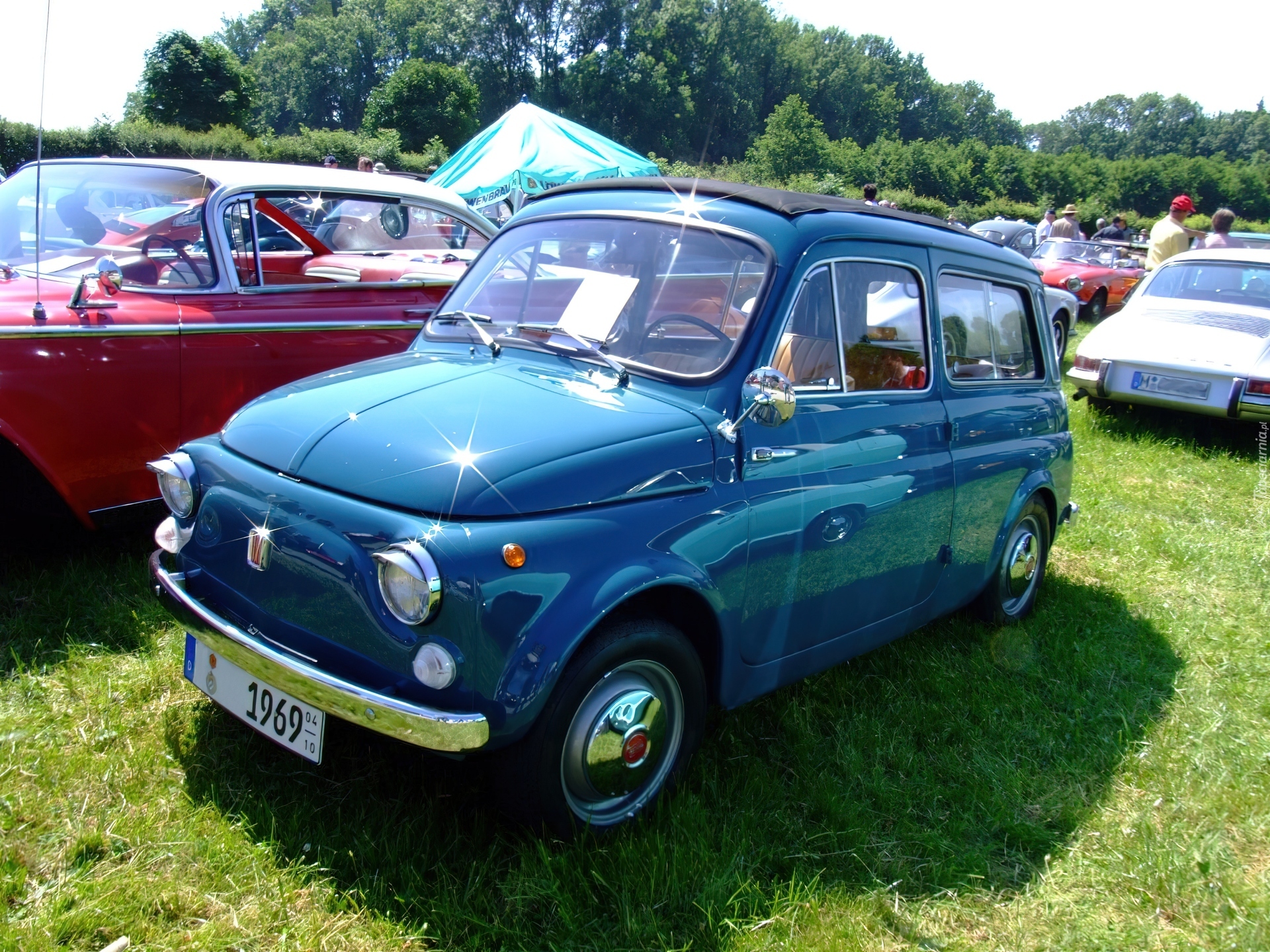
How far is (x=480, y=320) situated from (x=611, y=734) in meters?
1.64

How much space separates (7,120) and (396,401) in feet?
107

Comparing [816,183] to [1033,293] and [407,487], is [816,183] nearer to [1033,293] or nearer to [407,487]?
[1033,293]

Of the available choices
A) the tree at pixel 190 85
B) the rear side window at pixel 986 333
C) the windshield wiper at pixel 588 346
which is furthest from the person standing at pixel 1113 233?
the tree at pixel 190 85

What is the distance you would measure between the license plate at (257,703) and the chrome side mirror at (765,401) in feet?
4.54

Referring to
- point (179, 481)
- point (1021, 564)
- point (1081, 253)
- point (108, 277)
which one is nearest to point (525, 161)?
point (1081, 253)

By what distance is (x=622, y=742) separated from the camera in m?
2.61

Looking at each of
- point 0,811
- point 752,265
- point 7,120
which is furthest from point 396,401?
point 7,120

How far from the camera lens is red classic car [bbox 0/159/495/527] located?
391 cm

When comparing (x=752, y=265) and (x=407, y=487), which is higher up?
(x=752, y=265)

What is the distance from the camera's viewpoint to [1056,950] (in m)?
2.56

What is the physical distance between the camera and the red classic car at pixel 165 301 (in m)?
3.91

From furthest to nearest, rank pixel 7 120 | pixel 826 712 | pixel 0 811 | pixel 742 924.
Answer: pixel 7 120
pixel 826 712
pixel 0 811
pixel 742 924

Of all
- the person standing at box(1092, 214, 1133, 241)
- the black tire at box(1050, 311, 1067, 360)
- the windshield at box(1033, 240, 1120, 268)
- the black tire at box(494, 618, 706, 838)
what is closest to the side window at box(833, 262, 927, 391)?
the black tire at box(494, 618, 706, 838)

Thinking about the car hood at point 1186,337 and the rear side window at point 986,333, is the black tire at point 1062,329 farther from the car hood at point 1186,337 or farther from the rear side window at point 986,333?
the rear side window at point 986,333
